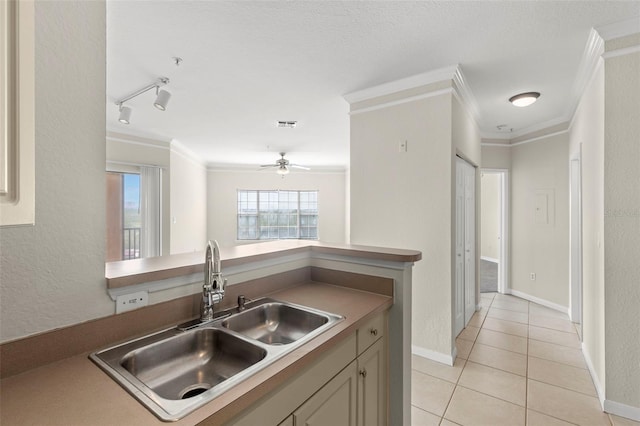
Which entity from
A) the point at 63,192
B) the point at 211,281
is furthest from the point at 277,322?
the point at 63,192

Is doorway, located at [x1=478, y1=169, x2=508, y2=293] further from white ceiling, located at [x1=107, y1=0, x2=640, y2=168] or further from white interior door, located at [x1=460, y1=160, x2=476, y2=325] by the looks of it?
white ceiling, located at [x1=107, y1=0, x2=640, y2=168]

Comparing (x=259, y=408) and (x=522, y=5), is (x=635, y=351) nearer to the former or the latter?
(x=522, y=5)

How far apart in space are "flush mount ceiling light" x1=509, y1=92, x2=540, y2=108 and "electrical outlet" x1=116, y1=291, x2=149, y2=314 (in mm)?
3846

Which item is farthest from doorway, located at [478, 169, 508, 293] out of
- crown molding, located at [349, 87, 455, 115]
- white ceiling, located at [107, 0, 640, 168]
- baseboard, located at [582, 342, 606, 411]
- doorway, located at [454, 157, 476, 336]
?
crown molding, located at [349, 87, 455, 115]

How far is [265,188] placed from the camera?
27.9 feet

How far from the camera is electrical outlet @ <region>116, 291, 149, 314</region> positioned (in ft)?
3.45

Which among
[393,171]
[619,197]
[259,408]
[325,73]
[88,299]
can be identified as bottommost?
[259,408]

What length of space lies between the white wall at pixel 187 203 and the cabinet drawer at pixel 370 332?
4.78 metres

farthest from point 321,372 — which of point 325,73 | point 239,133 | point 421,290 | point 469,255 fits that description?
point 239,133

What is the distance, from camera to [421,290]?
281 cm

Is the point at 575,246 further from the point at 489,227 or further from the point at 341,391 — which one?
the point at 489,227

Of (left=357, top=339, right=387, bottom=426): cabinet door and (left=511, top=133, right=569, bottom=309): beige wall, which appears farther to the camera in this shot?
(left=511, top=133, right=569, bottom=309): beige wall

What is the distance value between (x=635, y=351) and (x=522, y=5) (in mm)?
2387

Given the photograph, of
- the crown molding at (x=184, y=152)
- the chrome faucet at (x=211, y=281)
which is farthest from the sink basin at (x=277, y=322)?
the crown molding at (x=184, y=152)
